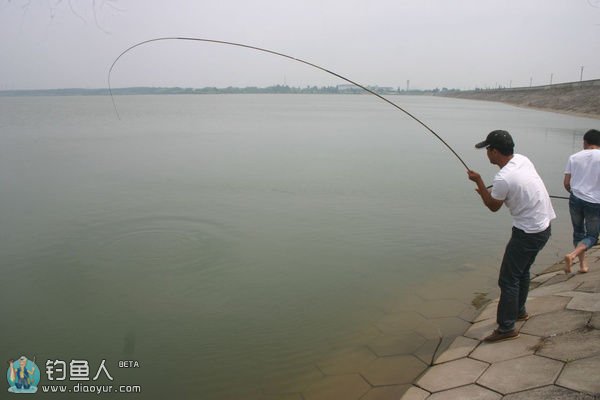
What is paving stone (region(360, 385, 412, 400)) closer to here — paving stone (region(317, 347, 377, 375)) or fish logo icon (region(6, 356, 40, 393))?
paving stone (region(317, 347, 377, 375))

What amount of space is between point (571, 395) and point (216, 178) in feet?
38.2

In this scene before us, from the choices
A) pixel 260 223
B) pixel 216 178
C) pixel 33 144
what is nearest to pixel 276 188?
pixel 216 178

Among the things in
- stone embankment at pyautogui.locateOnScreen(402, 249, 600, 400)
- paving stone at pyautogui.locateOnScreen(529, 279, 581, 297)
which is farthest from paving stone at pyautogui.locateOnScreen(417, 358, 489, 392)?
paving stone at pyautogui.locateOnScreen(529, 279, 581, 297)

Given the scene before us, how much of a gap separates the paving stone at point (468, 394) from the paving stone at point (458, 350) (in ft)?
1.85

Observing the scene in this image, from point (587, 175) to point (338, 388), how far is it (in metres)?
3.56

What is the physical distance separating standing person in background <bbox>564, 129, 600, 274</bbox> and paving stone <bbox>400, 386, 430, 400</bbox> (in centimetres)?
232

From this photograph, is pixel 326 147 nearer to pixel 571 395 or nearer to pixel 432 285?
pixel 432 285

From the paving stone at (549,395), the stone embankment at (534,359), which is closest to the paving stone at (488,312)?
the stone embankment at (534,359)

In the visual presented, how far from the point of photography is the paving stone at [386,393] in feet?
11.5

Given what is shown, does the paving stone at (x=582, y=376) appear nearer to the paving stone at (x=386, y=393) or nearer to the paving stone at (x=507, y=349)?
the paving stone at (x=507, y=349)

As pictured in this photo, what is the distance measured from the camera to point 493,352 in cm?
359

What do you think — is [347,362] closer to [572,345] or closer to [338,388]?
[338,388]

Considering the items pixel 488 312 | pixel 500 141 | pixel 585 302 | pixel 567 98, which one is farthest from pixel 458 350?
pixel 567 98

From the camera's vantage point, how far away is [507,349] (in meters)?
3.57
